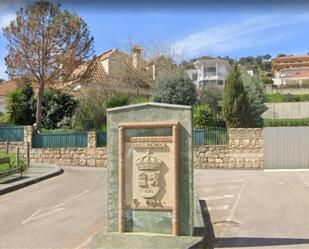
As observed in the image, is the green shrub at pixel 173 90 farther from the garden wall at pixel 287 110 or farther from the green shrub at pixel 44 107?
the garden wall at pixel 287 110

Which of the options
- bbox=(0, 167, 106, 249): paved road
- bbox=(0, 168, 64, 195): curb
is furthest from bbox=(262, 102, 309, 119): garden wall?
bbox=(0, 167, 106, 249): paved road

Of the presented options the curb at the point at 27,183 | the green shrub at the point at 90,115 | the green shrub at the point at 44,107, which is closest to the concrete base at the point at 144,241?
the curb at the point at 27,183

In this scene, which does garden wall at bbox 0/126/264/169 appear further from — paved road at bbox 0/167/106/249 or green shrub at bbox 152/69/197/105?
paved road at bbox 0/167/106/249

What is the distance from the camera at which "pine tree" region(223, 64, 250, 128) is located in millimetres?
26188

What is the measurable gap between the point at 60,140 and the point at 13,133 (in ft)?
9.98

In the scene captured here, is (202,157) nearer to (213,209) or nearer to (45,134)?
(45,134)

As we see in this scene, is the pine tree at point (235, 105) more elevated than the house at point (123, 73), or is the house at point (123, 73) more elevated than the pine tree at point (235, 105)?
the house at point (123, 73)

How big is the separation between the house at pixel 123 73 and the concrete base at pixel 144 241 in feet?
84.6

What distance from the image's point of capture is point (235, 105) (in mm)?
26297

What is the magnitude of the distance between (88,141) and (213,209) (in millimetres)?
15346

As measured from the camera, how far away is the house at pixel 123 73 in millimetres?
35219

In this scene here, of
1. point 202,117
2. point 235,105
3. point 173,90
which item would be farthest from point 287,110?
point 235,105

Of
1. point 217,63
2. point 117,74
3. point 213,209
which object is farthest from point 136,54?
point 217,63

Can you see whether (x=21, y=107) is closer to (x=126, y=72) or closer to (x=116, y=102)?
(x=116, y=102)
